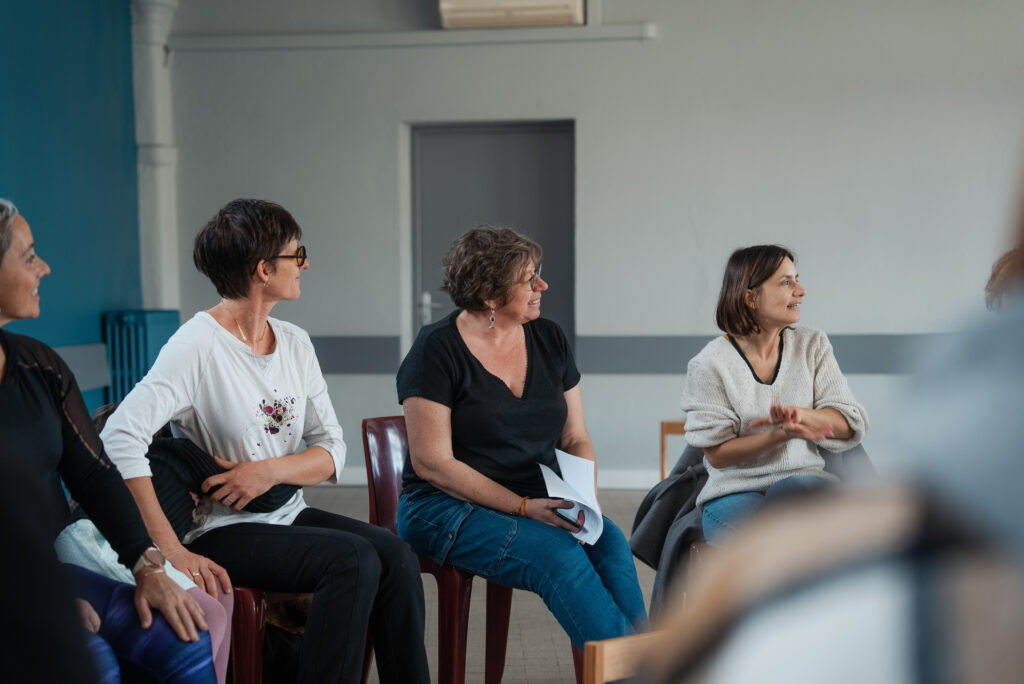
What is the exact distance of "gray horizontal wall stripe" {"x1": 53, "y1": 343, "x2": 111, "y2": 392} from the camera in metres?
4.50

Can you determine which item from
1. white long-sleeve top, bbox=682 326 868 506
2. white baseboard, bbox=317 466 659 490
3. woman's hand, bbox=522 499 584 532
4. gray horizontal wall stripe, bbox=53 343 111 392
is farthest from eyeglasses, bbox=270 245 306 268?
→ white baseboard, bbox=317 466 659 490

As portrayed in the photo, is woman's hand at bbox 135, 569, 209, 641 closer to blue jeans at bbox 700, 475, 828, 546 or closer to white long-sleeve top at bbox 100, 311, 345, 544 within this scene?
white long-sleeve top at bbox 100, 311, 345, 544

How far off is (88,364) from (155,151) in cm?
151

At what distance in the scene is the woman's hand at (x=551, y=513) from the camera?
2100 mm

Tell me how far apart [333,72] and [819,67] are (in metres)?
3.00

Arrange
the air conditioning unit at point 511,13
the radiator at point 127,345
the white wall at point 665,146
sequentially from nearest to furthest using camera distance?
the radiator at point 127,345, the air conditioning unit at point 511,13, the white wall at point 665,146

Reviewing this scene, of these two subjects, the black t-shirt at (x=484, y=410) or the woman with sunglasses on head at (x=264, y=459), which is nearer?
the woman with sunglasses on head at (x=264, y=459)

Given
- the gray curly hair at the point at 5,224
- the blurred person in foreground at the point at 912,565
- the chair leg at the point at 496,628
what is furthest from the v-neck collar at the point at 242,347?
the blurred person in foreground at the point at 912,565

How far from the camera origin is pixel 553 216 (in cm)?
555

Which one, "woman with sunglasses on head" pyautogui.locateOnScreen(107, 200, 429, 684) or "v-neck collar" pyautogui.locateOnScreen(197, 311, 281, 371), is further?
"v-neck collar" pyautogui.locateOnScreen(197, 311, 281, 371)

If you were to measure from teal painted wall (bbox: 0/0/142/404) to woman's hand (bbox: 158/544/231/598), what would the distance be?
2.63 metres

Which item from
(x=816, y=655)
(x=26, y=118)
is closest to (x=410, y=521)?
(x=816, y=655)

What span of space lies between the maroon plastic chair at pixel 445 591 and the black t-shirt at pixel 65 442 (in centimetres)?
77

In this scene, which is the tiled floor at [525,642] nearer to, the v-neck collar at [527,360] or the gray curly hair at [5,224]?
the v-neck collar at [527,360]
